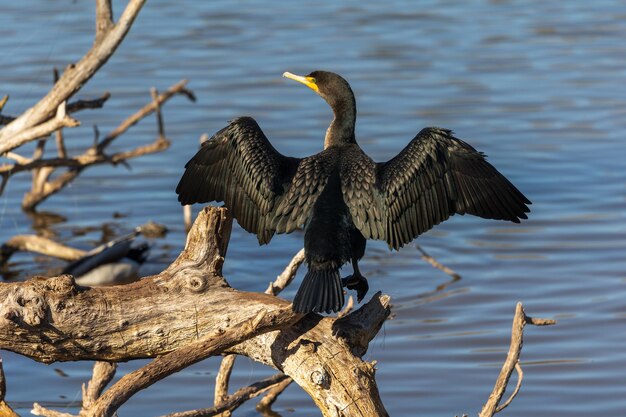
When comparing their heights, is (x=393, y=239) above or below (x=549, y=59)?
above

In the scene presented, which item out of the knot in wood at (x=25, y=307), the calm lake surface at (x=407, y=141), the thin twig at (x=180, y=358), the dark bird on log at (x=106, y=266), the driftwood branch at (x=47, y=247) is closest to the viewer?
the thin twig at (x=180, y=358)

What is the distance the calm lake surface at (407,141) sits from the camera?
728cm

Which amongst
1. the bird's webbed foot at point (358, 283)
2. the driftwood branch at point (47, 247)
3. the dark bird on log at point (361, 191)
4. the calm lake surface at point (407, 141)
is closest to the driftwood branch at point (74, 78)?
the calm lake surface at point (407, 141)

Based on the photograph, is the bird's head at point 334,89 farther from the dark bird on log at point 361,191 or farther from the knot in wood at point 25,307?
the knot in wood at point 25,307

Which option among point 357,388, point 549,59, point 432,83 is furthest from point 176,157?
point 357,388

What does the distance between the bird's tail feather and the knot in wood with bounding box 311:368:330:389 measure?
229 mm

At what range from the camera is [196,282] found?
482 centimetres

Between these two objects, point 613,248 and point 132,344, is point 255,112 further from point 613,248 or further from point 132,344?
point 132,344

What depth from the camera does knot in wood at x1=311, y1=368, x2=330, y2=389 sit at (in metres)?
4.54

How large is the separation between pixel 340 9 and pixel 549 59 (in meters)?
3.61

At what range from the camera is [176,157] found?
11773mm

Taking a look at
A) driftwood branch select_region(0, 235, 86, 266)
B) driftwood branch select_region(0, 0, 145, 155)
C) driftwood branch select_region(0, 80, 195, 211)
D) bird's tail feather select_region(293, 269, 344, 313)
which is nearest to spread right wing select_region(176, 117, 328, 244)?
bird's tail feather select_region(293, 269, 344, 313)

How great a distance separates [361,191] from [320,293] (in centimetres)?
77

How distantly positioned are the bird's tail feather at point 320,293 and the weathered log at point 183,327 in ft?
0.26
